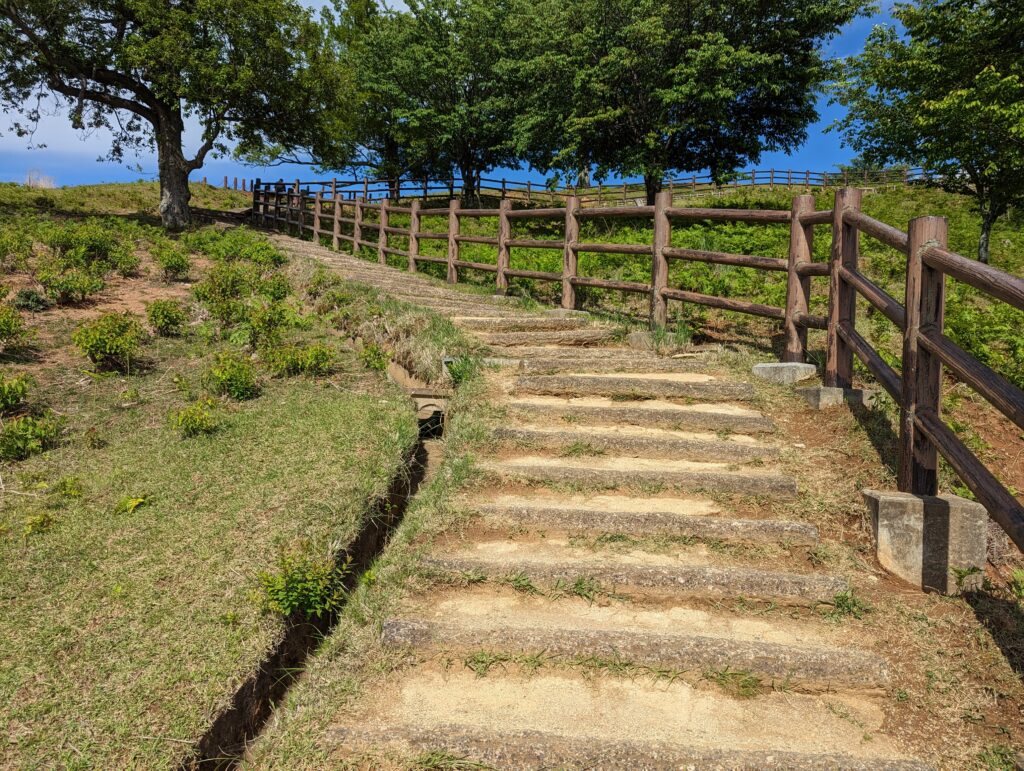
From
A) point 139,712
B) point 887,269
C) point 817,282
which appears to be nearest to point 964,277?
point 139,712

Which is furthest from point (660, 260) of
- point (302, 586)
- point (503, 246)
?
point (302, 586)

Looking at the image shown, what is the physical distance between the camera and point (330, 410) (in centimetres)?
611

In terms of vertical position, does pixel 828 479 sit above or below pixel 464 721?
above

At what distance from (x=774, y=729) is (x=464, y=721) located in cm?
132

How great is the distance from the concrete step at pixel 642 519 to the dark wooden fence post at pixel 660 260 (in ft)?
12.0

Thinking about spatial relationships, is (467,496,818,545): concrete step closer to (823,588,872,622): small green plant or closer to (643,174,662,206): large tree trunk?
(823,588,872,622): small green plant

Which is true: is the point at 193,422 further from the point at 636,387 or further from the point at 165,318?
the point at 636,387

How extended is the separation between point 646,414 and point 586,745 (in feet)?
10.6

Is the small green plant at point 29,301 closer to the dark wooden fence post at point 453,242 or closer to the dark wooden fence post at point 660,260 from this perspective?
the dark wooden fence post at point 453,242

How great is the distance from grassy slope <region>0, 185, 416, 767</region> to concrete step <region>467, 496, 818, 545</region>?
3.36ft

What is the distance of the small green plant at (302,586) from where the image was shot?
3430mm

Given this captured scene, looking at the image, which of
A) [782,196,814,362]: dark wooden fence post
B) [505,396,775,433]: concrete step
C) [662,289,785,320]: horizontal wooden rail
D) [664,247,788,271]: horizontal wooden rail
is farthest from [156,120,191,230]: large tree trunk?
[782,196,814,362]: dark wooden fence post

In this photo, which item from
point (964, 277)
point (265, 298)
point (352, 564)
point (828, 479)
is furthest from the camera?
point (265, 298)

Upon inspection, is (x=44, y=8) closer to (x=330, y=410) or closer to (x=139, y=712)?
(x=330, y=410)
